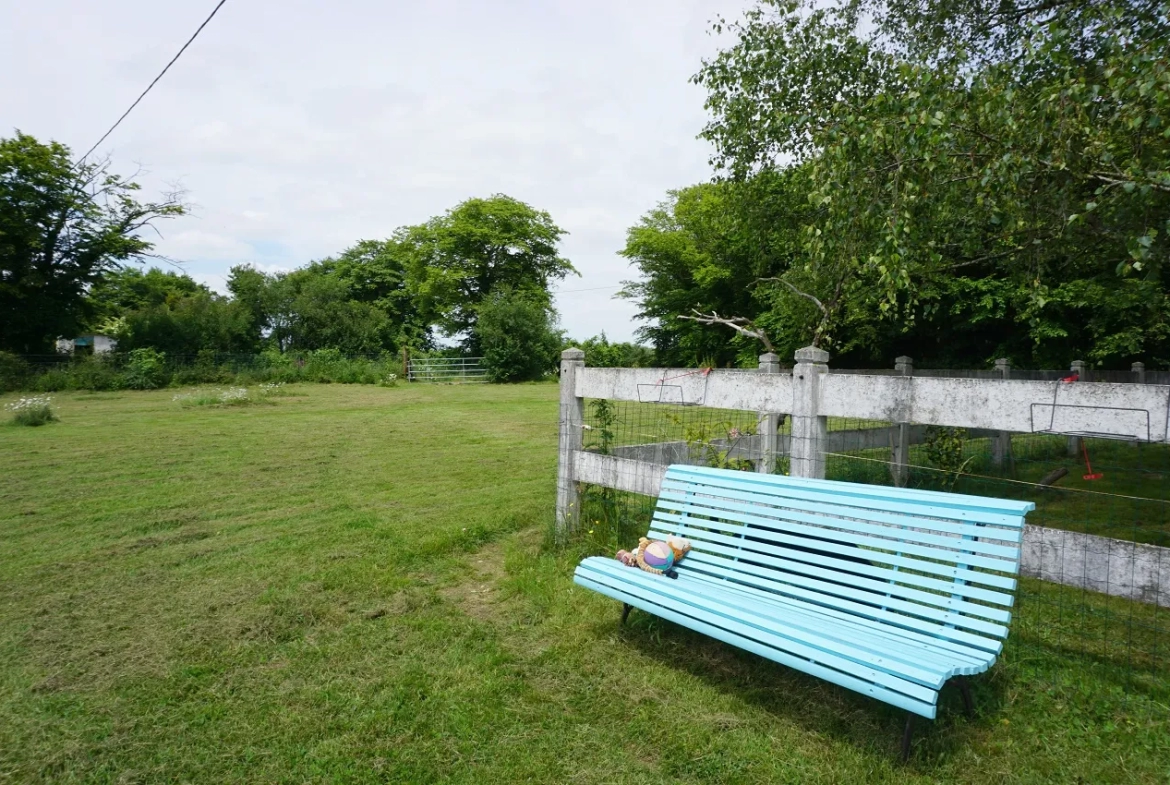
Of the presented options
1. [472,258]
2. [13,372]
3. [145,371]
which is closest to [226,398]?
[145,371]

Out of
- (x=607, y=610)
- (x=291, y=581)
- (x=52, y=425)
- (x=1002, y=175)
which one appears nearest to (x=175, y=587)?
(x=291, y=581)

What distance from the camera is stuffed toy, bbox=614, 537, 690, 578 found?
12.7 feet

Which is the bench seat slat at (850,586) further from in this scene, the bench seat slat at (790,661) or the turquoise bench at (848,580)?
the bench seat slat at (790,661)

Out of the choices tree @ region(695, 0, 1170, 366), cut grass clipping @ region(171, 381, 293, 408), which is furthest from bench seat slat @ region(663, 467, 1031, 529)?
cut grass clipping @ region(171, 381, 293, 408)

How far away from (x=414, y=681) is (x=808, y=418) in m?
2.43

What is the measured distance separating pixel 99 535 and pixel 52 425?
9.59 m

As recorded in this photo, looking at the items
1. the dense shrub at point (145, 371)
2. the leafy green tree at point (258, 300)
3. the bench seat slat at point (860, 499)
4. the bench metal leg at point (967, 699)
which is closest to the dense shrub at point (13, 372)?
the dense shrub at point (145, 371)

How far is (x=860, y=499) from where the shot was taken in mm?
3273

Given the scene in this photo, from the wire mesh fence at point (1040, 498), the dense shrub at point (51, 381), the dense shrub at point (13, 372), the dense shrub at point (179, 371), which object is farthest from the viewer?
the dense shrub at point (179, 371)

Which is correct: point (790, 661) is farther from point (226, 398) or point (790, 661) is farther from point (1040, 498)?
point (226, 398)

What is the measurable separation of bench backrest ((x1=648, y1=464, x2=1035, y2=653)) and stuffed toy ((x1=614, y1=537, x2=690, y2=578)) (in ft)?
0.20

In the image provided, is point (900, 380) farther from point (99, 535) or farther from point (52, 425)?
point (52, 425)

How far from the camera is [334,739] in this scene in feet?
9.62

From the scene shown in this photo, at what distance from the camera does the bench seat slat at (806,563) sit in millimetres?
2809
